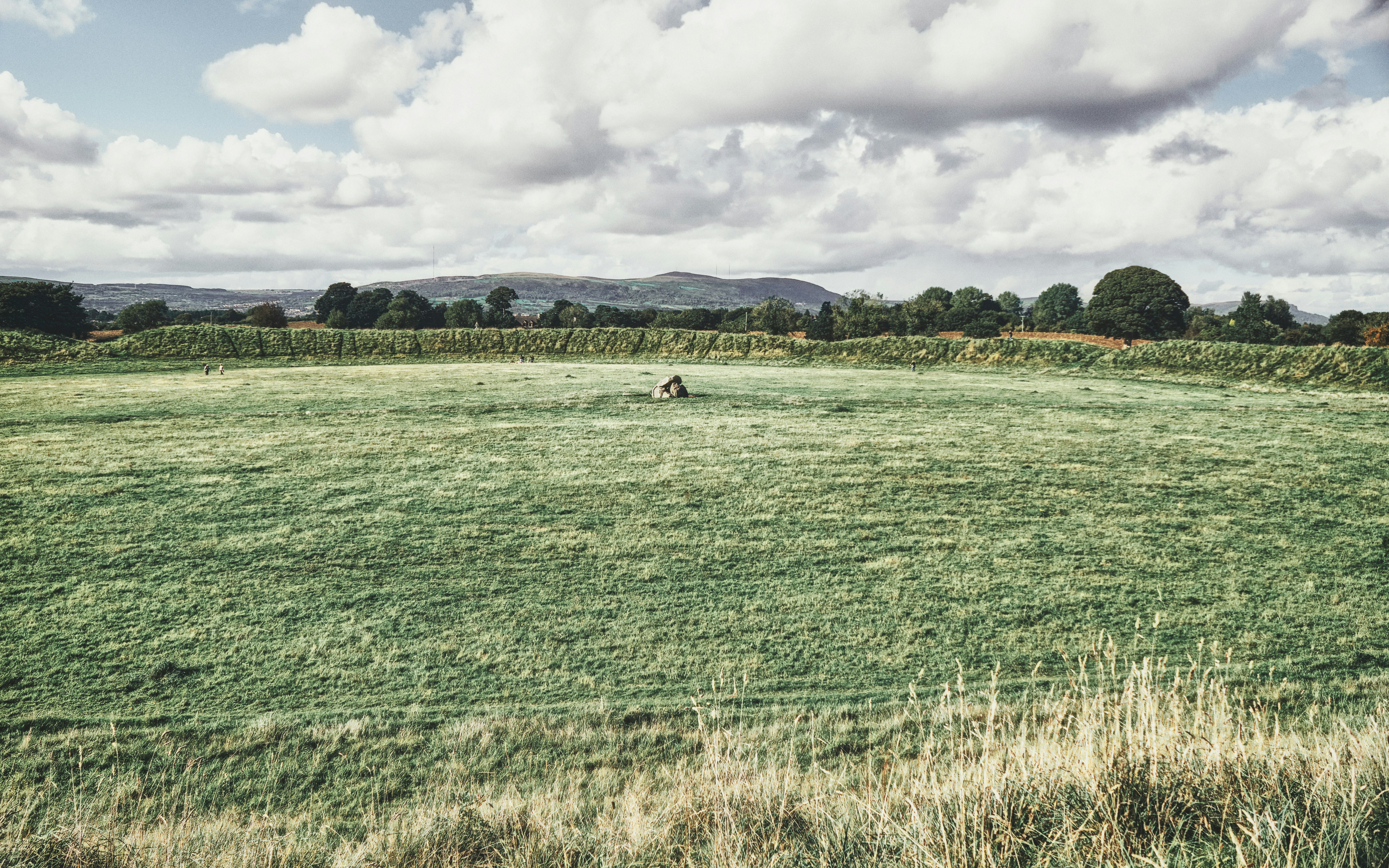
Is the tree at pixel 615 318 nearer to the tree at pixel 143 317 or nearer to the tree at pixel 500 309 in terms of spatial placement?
the tree at pixel 500 309

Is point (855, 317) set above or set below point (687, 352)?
above

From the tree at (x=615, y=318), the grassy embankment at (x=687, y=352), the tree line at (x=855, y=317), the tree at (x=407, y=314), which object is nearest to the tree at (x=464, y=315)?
the tree line at (x=855, y=317)

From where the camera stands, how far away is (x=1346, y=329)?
251 feet

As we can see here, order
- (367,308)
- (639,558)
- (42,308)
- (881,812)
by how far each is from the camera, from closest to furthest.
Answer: (881,812)
(639,558)
(42,308)
(367,308)

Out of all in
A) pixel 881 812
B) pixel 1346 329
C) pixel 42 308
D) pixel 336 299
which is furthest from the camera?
pixel 336 299

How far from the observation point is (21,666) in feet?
26.7

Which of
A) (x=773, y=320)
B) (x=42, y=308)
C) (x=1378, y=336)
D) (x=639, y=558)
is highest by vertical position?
(x=773, y=320)

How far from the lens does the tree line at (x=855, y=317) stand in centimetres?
7838

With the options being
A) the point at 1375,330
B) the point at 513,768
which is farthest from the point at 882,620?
the point at 1375,330

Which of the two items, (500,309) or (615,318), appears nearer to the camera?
(500,309)

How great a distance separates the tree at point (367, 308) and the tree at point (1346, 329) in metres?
122

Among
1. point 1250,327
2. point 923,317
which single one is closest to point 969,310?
point 923,317

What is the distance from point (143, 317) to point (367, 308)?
3242 centimetres

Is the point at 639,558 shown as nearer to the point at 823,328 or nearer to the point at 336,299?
the point at 823,328
